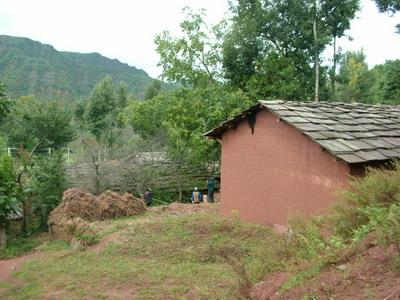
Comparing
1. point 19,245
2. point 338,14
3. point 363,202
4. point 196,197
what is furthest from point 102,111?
point 363,202

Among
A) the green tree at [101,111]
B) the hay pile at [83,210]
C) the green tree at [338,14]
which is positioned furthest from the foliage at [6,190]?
the green tree at [101,111]

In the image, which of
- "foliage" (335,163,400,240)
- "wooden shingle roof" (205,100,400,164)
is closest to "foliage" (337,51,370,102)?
"wooden shingle roof" (205,100,400,164)

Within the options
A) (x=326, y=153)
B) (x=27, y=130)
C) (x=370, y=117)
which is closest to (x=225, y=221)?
(x=326, y=153)

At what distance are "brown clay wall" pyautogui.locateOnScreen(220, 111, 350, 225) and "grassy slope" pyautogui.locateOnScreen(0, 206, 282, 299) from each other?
2.12 ft

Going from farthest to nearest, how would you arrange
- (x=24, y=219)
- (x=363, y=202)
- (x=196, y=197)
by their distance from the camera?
(x=196, y=197) → (x=24, y=219) → (x=363, y=202)

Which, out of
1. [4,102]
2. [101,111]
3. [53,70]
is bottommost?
[4,102]

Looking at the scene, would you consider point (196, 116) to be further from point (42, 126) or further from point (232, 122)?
point (42, 126)

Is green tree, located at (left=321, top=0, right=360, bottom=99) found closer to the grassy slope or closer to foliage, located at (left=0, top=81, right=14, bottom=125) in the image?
the grassy slope

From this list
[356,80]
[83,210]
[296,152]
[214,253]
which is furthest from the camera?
[356,80]

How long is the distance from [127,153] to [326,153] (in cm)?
1245

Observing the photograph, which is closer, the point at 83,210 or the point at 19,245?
the point at 19,245

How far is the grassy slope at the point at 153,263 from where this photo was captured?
7.30 m

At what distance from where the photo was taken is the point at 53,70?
76.1 m

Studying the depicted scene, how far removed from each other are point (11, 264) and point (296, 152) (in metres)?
8.17
